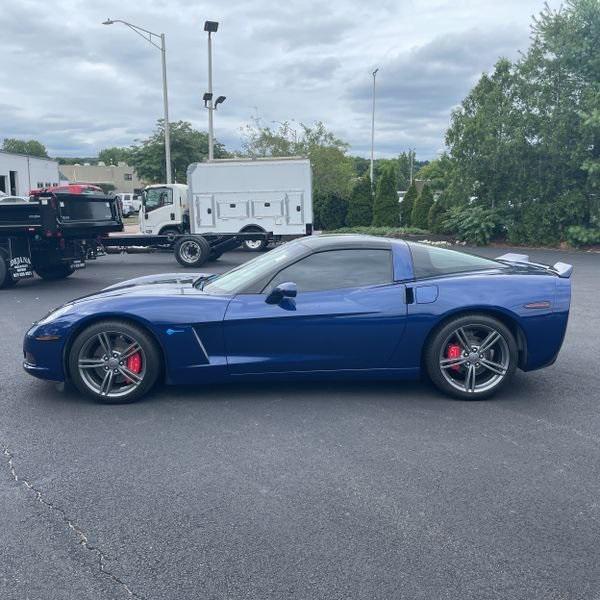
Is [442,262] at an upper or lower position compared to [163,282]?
upper

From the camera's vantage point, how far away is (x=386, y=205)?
2675 cm

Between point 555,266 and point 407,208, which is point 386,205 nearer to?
point 407,208

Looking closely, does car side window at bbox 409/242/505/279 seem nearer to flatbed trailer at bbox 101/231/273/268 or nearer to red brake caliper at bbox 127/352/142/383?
red brake caliper at bbox 127/352/142/383

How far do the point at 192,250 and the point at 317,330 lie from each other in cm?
1191

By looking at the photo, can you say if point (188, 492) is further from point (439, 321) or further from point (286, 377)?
point (439, 321)

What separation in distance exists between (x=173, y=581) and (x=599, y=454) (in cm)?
278

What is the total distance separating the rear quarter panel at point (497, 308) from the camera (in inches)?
192

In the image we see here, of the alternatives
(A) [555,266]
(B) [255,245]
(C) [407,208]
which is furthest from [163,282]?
(C) [407,208]

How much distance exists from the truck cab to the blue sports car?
45.5 ft

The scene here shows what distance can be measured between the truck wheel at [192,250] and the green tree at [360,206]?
1252 cm

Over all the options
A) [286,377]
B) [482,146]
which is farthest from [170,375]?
[482,146]

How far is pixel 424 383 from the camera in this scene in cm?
545

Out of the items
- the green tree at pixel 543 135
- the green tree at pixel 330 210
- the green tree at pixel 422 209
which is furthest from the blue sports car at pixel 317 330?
the green tree at pixel 330 210

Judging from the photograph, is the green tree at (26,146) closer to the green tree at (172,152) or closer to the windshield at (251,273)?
the green tree at (172,152)
